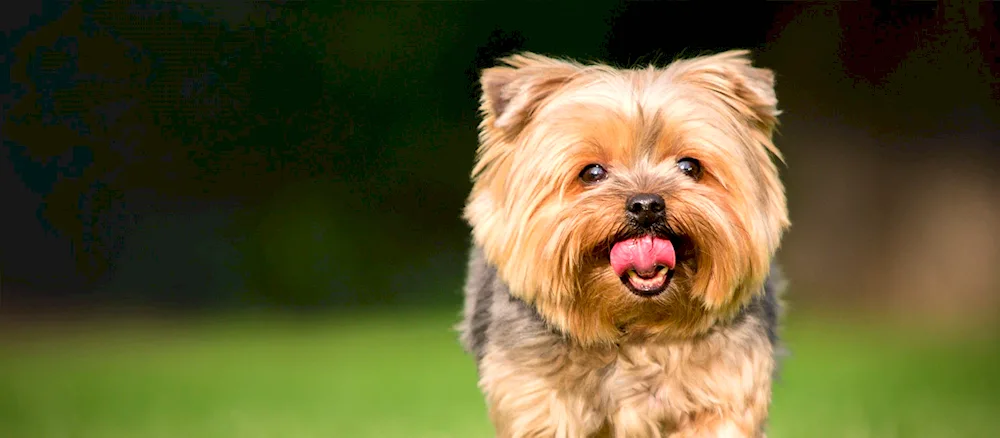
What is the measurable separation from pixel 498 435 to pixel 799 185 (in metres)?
10.2

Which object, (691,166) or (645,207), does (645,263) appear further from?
(691,166)

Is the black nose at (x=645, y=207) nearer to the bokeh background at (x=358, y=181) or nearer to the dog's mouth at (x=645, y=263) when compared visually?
the dog's mouth at (x=645, y=263)

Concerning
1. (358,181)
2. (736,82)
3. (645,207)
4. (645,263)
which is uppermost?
(736,82)

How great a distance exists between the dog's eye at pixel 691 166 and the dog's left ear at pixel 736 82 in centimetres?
31

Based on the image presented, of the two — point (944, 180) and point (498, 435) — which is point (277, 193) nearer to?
point (944, 180)

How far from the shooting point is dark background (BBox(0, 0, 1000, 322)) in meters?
13.3

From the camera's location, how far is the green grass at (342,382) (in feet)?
22.2

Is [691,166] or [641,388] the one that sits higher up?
[691,166]

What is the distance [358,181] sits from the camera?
1647cm

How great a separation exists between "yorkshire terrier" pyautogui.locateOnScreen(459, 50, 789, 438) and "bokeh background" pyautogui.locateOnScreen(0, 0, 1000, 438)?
4828mm

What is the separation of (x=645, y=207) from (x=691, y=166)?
31cm

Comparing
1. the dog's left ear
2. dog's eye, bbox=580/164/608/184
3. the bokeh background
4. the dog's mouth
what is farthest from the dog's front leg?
the bokeh background

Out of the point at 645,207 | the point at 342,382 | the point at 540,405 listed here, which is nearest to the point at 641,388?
the point at 540,405

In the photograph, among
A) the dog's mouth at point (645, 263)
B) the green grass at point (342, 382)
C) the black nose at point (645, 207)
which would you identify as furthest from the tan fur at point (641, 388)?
the green grass at point (342, 382)
